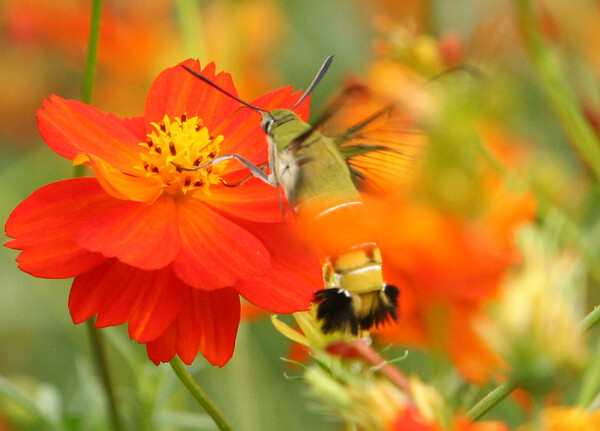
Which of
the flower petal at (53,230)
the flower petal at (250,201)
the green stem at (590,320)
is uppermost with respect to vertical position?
the flower petal at (53,230)

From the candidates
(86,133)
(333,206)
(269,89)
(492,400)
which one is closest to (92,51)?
(86,133)

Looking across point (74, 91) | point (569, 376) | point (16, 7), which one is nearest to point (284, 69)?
point (74, 91)

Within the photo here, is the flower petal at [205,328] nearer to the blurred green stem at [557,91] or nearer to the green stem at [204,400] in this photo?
the green stem at [204,400]

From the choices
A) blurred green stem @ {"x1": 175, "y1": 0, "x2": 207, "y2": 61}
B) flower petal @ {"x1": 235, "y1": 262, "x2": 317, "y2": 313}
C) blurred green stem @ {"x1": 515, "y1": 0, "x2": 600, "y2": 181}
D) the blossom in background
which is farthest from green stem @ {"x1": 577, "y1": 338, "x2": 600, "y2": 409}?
blurred green stem @ {"x1": 175, "y1": 0, "x2": 207, "y2": 61}

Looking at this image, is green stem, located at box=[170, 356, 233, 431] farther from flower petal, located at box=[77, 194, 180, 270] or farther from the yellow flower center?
the yellow flower center

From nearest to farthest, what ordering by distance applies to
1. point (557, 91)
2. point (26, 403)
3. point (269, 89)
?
1. point (26, 403)
2. point (557, 91)
3. point (269, 89)

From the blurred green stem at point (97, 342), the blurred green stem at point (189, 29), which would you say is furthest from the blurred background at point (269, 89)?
the blurred green stem at point (97, 342)

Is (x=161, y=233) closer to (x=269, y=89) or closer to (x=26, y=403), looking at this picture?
(x=26, y=403)

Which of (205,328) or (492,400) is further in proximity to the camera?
(205,328)

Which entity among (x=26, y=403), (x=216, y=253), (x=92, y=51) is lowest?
(x=26, y=403)
